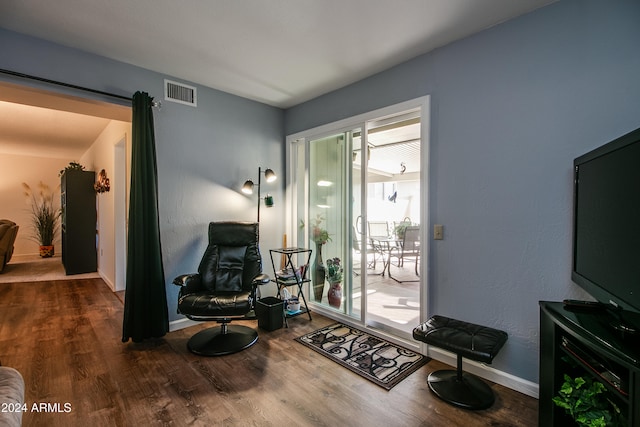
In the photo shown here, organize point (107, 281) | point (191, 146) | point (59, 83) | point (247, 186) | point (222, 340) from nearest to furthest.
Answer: point (59, 83) → point (222, 340) → point (191, 146) → point (247, 186) → point (107, 281)

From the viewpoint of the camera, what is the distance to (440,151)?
249 centimetres

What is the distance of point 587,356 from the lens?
134 centimetres

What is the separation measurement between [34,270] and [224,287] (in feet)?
18.1

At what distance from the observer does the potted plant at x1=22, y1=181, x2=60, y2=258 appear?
23.9ft

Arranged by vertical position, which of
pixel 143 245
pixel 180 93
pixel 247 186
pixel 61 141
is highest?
pixel 61 141

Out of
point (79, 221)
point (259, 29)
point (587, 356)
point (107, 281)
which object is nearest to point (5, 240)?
point (79, 221)

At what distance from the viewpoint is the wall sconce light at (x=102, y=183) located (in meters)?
4.86

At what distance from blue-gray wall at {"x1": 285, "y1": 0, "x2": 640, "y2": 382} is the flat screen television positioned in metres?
0.24

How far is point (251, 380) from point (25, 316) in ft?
10.1

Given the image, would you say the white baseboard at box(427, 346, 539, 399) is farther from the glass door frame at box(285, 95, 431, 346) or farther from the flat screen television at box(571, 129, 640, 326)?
the flat screen television at box(571, 129, 640, 326)

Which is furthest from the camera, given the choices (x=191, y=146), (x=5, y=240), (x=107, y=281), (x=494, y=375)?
(x=5, y=240)

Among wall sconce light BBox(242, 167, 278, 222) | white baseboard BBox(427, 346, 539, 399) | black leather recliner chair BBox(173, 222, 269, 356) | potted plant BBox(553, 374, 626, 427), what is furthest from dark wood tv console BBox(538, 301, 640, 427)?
wall sconce light BBox(242, 167, 278, 222)

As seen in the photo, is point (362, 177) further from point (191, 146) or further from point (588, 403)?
point (588, 403)

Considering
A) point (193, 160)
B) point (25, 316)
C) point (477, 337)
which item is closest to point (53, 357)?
point (25, 316)
